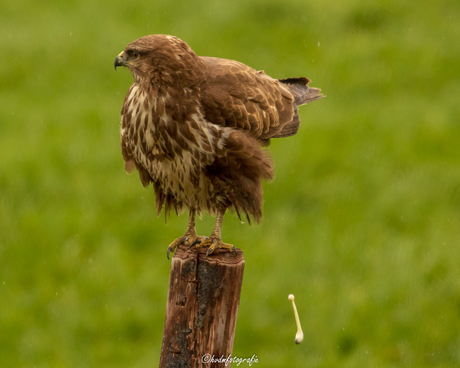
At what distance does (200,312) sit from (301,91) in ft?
7.38

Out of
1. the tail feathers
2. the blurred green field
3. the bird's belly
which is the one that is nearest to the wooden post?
the bird's belly

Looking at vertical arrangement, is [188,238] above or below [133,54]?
below

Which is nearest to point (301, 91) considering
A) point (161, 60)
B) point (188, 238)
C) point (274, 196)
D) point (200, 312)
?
point (188, 238)

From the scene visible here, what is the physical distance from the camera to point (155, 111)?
14.4 feet

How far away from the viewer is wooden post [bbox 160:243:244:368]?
13.1 ft

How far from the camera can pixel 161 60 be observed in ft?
14.0

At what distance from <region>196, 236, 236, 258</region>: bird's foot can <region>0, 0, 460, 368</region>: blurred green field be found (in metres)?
2.47

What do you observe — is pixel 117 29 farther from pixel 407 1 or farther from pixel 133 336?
pixel 133 336

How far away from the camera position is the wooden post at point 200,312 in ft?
13.1

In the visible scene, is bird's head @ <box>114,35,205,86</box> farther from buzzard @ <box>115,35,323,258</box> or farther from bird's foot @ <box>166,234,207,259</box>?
bird's foot @ <box>166,234,207,259</box>

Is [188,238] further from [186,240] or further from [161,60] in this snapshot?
[161,60]

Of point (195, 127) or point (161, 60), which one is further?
point (195, 127)

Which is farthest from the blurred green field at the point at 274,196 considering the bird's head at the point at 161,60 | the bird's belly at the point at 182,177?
the bird's head at the point at 161,60

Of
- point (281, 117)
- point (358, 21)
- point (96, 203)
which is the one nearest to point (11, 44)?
point (96, 203)
